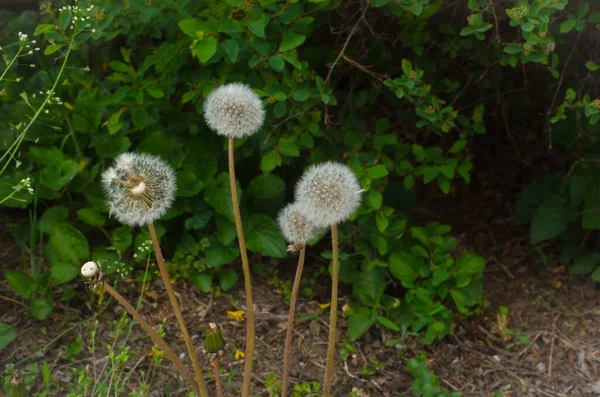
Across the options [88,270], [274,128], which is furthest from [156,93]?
[88,270]

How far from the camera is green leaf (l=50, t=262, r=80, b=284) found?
2.66m

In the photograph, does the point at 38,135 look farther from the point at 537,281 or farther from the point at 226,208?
the point at 537,281

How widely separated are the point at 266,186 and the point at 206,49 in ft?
2.40

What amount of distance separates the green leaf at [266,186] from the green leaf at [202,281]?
40cm

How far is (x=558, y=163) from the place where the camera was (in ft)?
11.8

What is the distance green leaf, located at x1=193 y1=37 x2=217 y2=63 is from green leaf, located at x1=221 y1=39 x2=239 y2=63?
5 cm

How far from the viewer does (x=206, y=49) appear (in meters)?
2.30

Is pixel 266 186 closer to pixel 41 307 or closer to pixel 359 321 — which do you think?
pixel 359 321

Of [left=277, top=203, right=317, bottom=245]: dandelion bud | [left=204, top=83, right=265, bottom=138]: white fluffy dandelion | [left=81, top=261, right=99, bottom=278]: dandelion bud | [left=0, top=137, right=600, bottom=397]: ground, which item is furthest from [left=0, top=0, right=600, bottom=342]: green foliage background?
[left=81, top=261, right=99, bottom=278]: dandelion bud

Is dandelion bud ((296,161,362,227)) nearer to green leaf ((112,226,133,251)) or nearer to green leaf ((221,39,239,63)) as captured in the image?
green leaf ((221,39,239,63))

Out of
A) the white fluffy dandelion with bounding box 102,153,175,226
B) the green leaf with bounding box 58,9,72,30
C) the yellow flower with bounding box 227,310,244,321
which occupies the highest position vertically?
the green leaf with bounding box 58,9,72,30

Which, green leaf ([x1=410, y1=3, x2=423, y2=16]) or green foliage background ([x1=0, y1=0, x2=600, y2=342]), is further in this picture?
green foliage background ([x1=0, y1=0, x2=600, y2=342])

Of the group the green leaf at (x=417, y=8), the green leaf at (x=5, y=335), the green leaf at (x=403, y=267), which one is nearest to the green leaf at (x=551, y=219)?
the green leaf at (x=403, y=267)

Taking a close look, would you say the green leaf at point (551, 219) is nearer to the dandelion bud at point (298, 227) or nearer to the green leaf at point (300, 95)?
the green leaf at point (300, 95)
